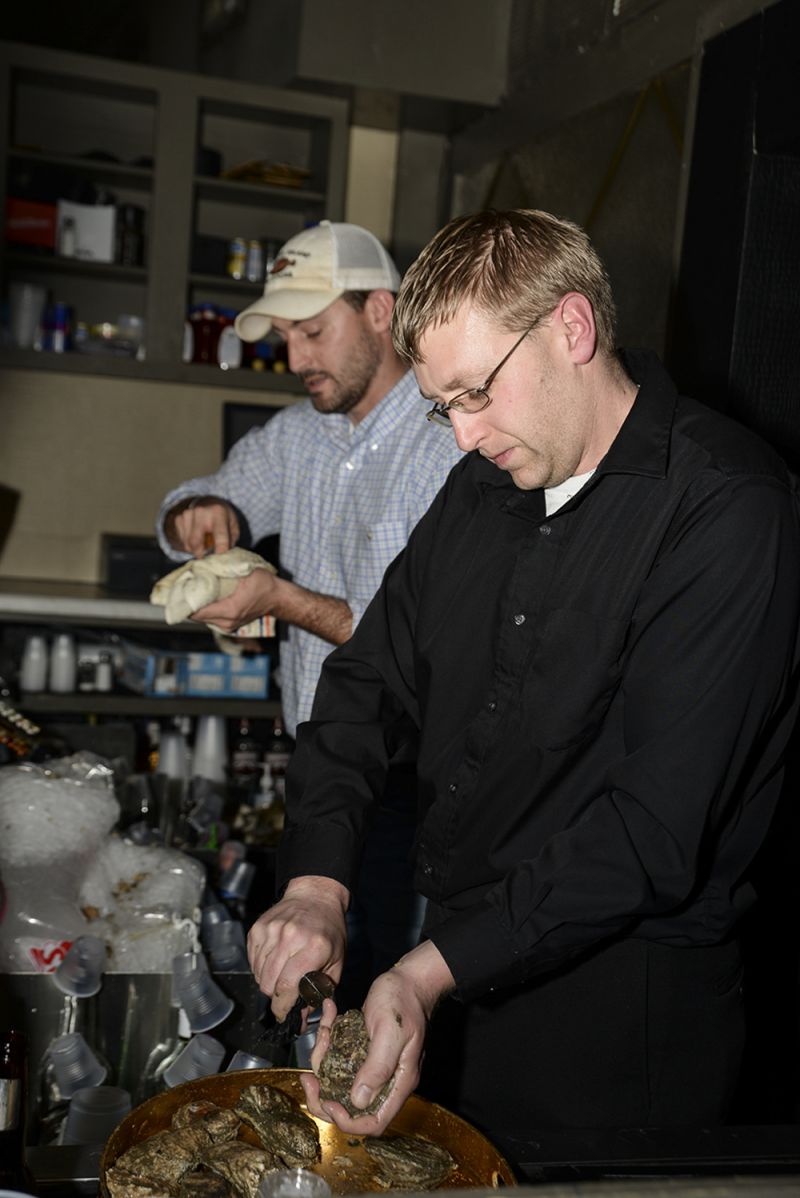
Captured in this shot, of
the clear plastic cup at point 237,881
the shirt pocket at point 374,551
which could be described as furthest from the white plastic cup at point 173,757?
the shirt pocket at point 374,551

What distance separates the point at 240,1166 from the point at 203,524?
161cm

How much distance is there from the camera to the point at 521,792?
4.58 feet

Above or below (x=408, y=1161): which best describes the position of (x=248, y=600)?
above

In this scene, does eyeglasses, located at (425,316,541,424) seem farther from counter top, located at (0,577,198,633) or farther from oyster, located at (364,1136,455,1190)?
counter top, located at (0,577,198,633)

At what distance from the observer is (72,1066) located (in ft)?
5.02

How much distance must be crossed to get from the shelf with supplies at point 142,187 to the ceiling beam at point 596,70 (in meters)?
0.54

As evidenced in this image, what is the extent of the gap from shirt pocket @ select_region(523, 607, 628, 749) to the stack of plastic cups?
0.62 metres

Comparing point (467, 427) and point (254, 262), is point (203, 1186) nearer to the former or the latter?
point (467, 427)

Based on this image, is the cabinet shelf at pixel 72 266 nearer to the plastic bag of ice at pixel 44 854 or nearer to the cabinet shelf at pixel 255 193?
the cabinet shelf at pixel 255 193

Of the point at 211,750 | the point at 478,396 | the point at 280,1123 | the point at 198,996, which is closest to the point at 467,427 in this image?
the point at 478,396

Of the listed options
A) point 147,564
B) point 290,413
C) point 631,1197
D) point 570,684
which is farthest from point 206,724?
point 631,1197

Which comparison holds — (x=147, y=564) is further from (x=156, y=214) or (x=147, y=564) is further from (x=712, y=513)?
(x=712, y=513)

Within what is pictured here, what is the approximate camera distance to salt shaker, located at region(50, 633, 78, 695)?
3.92m

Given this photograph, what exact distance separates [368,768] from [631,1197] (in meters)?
0.99
